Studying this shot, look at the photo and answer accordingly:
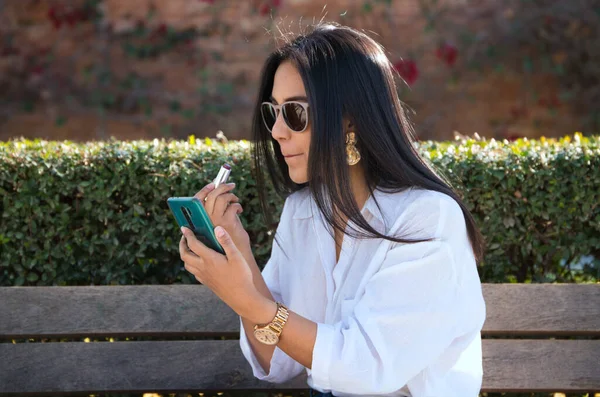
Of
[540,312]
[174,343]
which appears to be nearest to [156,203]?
[174,343]

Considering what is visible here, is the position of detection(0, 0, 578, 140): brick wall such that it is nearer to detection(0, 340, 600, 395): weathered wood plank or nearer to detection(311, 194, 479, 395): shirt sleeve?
detection(0, 340, 600, 395): weathered wood plank

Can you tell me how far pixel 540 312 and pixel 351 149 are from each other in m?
1.07

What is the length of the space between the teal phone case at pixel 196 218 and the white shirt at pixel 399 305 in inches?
13.6

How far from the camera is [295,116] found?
7.07 feet

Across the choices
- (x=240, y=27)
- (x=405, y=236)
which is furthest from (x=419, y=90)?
(x=405, y=236)

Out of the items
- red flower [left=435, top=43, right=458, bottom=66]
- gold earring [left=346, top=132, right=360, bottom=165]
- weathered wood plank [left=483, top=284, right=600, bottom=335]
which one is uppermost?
red flower [left=435, top=43, right=458, bottom=66]

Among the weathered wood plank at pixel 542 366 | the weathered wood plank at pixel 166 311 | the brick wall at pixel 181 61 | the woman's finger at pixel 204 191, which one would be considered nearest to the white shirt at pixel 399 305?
the woman's finger at pixel 204 191

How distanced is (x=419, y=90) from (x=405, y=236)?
4.72 m

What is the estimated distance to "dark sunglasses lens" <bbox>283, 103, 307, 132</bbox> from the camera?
2143 millimetres

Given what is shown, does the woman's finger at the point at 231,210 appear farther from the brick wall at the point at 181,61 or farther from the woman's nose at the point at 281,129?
the brick wall at the point at 181,61

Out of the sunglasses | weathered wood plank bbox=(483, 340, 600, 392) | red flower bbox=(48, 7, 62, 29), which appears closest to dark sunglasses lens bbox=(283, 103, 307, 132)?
the sunglasses

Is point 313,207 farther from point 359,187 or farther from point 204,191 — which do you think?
point 204,191

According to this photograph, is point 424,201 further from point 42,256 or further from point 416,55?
point 416,55

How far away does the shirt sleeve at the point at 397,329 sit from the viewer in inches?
77.3
